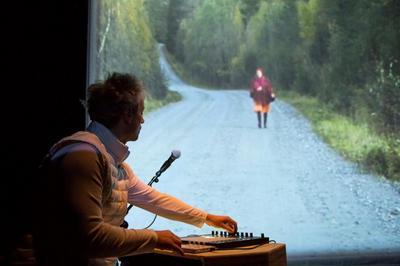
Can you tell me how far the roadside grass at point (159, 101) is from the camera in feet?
13.4

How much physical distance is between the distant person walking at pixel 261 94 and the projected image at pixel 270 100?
11 millimetres

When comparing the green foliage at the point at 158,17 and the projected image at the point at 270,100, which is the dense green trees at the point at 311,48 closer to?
the projected image at the point at 270,100

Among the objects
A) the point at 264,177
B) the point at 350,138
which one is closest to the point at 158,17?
the point at 264,177

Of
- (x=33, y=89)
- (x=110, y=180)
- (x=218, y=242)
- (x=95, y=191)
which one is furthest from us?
(x=33, y=89)

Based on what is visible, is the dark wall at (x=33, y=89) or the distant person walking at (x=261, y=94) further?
the distant person walking at (x=261, y=94)

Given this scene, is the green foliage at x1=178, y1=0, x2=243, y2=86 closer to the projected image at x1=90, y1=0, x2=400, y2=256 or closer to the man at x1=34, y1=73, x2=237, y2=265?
the projected image at x1=90, y1=0, x2=400, y2=256

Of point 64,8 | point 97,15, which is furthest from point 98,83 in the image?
point 97,15

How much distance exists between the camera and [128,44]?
4047mm

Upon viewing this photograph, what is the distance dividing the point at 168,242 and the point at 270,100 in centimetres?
272

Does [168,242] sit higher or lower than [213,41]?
lower

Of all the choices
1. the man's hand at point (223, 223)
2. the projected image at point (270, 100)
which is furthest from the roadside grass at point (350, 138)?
the man's hand at point (223, 223)

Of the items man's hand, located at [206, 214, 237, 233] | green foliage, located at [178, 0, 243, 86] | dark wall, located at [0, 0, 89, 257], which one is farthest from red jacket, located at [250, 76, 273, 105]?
man's hand, located at [206, 214, 237, 233]

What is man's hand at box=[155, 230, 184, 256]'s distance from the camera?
1610mm

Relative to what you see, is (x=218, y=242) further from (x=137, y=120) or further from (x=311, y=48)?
(x=311, y=48)
